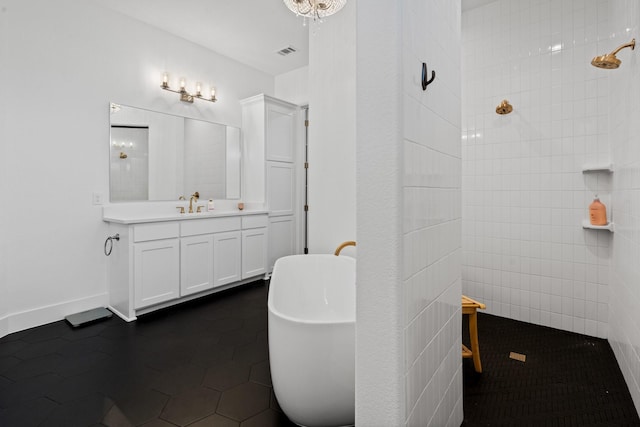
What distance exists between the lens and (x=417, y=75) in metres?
1.04

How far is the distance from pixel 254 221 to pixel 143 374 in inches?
84.9

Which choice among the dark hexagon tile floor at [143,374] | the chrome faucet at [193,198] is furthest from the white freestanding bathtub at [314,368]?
the chrome faucet at [193,198]

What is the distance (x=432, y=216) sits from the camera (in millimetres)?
1184

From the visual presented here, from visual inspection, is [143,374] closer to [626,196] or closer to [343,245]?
[343,245]

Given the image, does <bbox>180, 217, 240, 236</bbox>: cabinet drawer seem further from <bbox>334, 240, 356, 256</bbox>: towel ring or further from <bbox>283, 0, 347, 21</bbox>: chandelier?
<bbox>283, 0, 347, 21</bbox>: chandelier

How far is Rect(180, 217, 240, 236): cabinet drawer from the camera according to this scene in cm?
313

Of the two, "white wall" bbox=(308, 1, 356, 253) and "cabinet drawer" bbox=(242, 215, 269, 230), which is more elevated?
"white wall" bbox=(308, 1, 356, 253)

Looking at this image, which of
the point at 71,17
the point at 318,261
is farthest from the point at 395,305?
the point at 71,17

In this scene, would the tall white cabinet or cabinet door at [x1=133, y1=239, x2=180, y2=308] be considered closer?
cabinet door at [x1=133, y1=239, x2=180, y2=308]

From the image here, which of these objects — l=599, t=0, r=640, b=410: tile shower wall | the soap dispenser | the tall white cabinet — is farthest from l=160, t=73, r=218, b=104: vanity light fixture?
the soap dispenser

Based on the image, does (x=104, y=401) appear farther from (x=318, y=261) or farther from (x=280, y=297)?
(x=318, y=261)

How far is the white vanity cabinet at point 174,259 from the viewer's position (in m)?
2.77

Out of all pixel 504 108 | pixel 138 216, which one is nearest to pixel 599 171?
pixel 504 108

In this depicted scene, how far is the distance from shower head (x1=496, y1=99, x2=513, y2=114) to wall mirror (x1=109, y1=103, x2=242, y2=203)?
3034 millimetres
